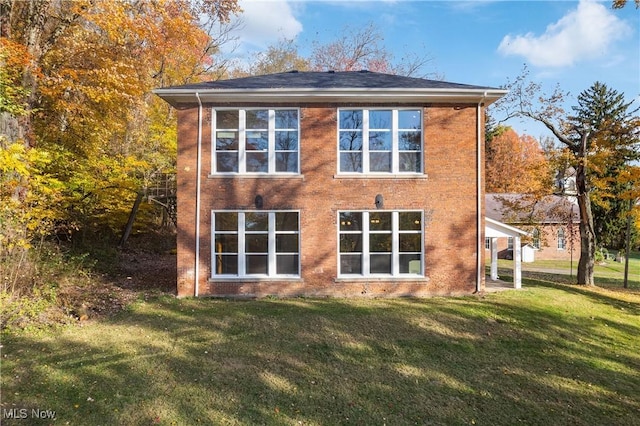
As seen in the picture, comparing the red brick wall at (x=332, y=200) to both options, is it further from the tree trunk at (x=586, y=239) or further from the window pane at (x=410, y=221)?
the tree trunk at (x=586, y=239)

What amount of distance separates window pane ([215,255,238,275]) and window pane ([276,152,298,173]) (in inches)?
125

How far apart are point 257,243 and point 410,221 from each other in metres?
4.95

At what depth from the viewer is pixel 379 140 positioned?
1200 centimetres

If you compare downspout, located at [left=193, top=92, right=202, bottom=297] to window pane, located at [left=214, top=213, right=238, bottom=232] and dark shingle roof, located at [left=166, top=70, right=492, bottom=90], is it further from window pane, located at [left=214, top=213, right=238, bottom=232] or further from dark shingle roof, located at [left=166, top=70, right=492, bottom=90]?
dark shingle roof, located at [left=166, top=70, right=492, bottom=90]

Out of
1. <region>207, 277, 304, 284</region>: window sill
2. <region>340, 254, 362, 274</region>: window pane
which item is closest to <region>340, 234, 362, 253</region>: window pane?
<region>340, 254, 362, 274</region>: window pane

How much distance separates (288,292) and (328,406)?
20.2 feet

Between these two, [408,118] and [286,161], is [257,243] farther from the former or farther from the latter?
[408,118]

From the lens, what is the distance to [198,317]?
9.46 meters

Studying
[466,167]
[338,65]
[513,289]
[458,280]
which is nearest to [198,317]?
[458,280]

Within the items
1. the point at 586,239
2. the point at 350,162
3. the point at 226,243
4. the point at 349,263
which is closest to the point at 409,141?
the point at 350,162

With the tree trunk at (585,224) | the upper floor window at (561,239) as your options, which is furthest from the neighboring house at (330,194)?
the upper floor window at (561,239)

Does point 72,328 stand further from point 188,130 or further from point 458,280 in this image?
point 458,280

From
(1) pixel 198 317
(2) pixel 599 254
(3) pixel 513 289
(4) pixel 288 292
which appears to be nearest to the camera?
(1) pixel 198 317

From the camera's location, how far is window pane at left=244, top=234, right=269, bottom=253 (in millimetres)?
11828
